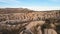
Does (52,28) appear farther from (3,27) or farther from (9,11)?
(9,11)

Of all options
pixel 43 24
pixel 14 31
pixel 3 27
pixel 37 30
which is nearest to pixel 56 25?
pixel 43 24

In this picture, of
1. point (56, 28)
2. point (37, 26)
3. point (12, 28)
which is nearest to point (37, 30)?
point (37, 26)

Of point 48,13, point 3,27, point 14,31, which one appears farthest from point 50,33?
point 48,13

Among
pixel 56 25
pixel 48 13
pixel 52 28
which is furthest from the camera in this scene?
pixel 48 13

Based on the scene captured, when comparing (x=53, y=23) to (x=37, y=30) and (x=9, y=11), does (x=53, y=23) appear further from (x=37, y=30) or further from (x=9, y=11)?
(x=9, y=11)

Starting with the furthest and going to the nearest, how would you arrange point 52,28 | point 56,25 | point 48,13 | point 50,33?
point 48,13 → point 56,25 → point 52,28 → point 50,33

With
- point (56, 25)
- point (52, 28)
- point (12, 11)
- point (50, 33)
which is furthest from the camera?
point (12, 11)

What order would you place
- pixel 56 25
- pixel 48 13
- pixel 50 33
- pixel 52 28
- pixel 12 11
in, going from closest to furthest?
pixel 50 33
pixel 52 28
pixel 56 25
pixel 48 13
pixel 12 11

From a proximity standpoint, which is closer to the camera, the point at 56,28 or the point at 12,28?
the point at 56,28

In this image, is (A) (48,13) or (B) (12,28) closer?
(B) (12,28)
